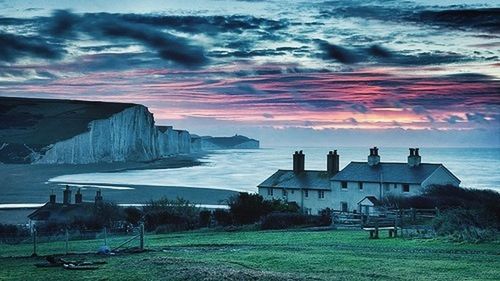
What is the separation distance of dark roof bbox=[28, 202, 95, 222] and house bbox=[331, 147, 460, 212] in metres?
20.9

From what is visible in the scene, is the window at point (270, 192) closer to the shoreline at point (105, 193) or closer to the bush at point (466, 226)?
the shoreline at point (105, 193)

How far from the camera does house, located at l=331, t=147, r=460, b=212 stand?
60531 millimetres

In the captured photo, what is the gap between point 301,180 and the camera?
6706cm

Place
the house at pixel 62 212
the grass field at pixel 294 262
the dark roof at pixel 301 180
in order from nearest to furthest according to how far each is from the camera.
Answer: the grass field at pixel 294 262
the house at pixel 62 212
the dark roof at pixel 301 180

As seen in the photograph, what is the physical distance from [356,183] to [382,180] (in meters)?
2.36

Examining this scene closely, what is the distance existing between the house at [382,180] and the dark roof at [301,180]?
56.3 inches

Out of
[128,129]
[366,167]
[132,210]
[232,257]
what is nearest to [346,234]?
[232,257]

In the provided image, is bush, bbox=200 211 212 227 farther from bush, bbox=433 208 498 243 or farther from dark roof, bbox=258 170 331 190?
bush, bbox=433 208 498 243

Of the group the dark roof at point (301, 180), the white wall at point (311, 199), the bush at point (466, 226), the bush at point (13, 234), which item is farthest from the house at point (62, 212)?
the bush at point (466, 226)

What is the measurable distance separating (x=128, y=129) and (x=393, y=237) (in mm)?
167855

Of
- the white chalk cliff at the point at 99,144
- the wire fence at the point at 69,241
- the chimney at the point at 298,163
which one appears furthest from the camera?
the white chalk cliff at the point at 99,144

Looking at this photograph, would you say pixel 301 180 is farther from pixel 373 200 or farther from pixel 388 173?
pixel 373 200

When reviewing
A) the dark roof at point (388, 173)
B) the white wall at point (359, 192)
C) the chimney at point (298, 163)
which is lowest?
the white wall at point (359, 192)

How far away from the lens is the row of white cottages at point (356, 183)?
60750 millimetres
